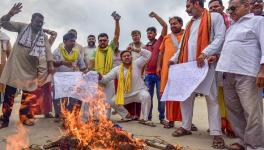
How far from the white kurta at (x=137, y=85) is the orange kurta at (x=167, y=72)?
631 mm

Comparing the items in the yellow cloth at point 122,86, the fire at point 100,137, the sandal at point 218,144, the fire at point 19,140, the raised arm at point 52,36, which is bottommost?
the fire at point 19,140

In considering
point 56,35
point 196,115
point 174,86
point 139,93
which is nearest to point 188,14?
point 174,86

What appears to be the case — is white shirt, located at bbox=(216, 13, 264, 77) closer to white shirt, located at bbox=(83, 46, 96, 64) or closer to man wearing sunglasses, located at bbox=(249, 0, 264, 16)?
man wearing sunglasses, located at bbox=(249, 0, 264, 16)

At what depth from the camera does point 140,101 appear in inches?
314

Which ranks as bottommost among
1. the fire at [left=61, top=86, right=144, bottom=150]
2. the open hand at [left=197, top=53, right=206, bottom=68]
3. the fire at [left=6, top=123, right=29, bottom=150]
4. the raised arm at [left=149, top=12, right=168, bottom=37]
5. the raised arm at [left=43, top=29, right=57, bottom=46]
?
the fire at [left=6, top=123, right=29, bottom=150]

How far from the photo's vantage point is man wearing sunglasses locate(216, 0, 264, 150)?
4980mm

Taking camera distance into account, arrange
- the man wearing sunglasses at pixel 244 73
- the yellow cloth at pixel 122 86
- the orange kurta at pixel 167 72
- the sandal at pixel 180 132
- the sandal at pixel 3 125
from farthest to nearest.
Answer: the yellow cloth at pixel 122 86, the sandal at pixel 3 125, the orange kurta at pixel 167 72, the sandal at pixel 180 132, the man wearing sunglasses at pixel 244 73

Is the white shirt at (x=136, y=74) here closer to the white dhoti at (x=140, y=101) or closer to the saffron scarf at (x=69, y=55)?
the white dhoti at (x=140, y=101)

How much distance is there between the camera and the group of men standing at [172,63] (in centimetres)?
514

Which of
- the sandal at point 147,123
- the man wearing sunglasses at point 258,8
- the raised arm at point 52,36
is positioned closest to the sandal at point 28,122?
the raised arm at point 52,36

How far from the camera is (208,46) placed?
5.69 m

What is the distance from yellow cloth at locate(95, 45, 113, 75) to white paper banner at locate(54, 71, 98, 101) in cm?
68

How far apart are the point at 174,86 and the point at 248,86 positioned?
1422mm

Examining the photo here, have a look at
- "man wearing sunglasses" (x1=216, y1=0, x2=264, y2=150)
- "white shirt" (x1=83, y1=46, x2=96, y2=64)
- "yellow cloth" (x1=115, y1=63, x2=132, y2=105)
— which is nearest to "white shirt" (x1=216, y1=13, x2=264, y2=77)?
"man wearing sunglasses" (x1=216, y1=0, x2=264, y2=150)
